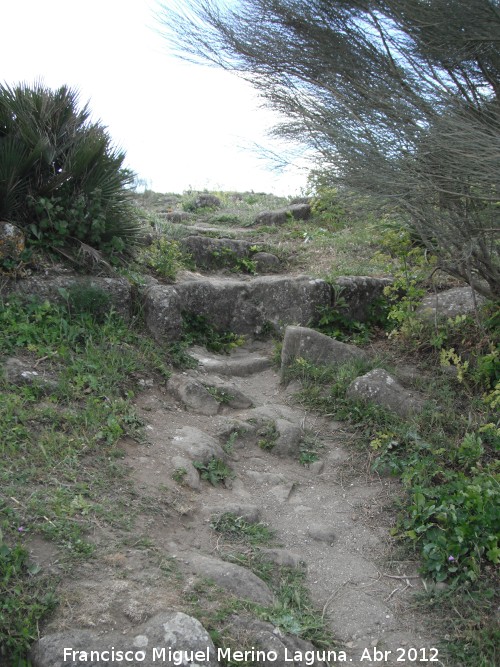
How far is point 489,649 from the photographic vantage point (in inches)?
125

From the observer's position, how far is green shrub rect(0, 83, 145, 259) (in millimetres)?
5453

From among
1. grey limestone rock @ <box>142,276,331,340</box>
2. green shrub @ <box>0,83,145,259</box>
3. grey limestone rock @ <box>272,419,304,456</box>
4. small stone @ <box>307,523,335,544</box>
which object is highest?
green shrub @ <box>0,83,145,259</box>

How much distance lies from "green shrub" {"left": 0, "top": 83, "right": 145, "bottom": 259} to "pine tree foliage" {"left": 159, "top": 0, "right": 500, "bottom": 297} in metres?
1.34

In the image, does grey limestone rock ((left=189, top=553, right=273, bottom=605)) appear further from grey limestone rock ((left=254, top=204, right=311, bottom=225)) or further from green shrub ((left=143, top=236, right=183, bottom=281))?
grey limestone rock ((left=254, top=204, right=311, bottom=225))

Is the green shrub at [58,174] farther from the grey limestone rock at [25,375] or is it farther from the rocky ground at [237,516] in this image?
the grey limestone rock at [25,375]

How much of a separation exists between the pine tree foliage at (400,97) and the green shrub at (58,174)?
4.40ft

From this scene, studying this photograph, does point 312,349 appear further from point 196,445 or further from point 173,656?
point 173,656

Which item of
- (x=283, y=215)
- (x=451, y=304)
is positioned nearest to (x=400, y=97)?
(x=451, y=304)

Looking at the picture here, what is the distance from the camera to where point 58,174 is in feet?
18.4

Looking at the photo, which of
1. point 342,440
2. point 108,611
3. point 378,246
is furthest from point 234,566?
point 378,246

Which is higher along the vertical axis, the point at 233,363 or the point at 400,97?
the point at 400,97

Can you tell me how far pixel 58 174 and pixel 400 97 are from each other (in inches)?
121

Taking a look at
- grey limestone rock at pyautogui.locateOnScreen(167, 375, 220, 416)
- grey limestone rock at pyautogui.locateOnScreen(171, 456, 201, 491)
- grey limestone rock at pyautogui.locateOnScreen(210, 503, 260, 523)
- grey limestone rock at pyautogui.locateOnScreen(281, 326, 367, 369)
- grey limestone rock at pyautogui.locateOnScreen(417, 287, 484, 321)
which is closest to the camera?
grey limestone rock at pyautogui.locateOnScreen(210, 503, 260, 523)

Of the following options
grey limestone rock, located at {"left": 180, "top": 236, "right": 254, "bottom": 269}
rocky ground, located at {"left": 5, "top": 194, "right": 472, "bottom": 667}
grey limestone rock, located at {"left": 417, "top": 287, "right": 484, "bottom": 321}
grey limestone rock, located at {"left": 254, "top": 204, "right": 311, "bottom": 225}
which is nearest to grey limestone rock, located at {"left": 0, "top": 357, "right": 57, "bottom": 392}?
rocky ground, located at {"left": 5, "top": 194, "right": 472, "bottom": 667}
